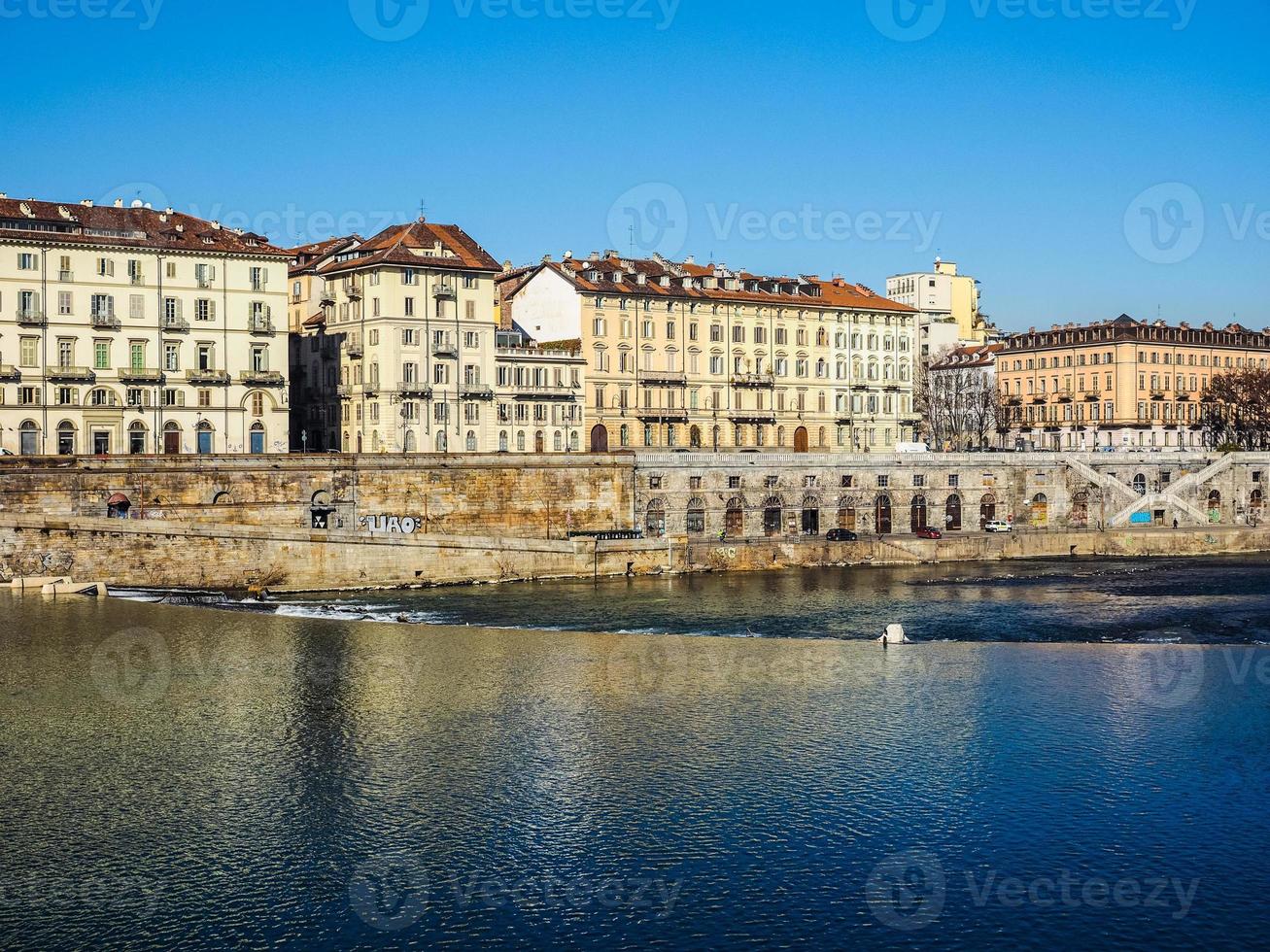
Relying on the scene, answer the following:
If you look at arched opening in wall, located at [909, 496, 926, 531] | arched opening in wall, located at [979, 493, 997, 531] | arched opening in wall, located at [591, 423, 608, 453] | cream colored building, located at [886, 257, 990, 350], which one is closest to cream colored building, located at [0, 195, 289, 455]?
arched opening in wall, located at [591, 423, 608, 453]

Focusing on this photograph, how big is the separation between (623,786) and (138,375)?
52.8m

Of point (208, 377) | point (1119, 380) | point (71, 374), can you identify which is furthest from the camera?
point (1119, 380)

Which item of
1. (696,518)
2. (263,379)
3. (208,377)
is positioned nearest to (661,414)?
(696,518)

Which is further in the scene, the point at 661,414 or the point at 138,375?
the point at 661,414

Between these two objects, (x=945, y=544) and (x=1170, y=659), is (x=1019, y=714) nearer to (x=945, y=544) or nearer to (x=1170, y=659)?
(x=1170, y=659)

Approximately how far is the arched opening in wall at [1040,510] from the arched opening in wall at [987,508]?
2.84 meters

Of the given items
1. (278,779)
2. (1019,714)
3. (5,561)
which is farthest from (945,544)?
(278,779)

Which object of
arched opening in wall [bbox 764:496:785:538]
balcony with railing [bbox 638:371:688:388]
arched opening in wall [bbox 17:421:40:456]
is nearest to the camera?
arched opening in wall [bbox 17:421:40:456]

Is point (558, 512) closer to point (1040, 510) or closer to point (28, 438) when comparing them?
point (28, 438)

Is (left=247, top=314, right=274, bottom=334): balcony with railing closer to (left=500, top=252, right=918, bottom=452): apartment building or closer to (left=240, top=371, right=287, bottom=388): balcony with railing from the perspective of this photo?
(left=240, top=371, right=287, bottom=388): balcony with railing

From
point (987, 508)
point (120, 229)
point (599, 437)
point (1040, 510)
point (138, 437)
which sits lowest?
point (1040, 510)

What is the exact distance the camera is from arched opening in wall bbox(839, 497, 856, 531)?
88.7 metres

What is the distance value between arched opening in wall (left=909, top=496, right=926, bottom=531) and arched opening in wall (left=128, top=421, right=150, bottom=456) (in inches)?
1814

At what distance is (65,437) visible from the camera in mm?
76312
